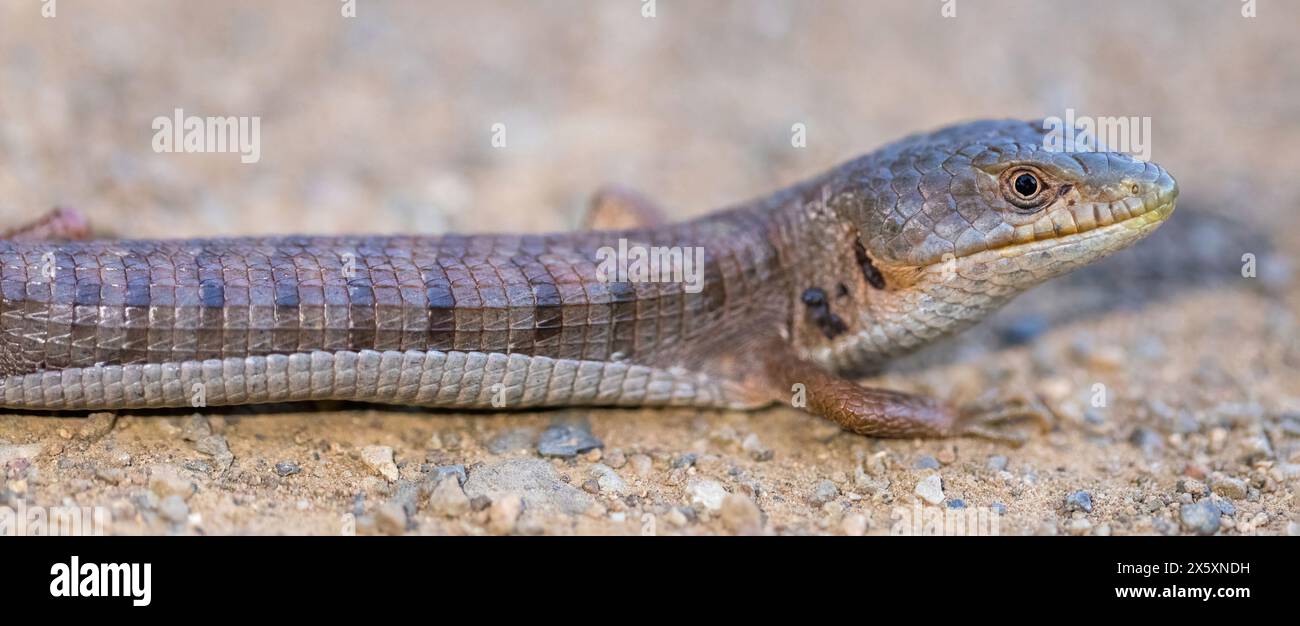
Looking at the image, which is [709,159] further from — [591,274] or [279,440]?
[279,440]

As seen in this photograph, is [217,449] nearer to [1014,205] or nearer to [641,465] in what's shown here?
[641,465]

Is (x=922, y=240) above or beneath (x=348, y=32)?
beneath

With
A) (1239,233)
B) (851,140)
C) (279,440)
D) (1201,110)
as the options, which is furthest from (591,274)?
(1201,110)

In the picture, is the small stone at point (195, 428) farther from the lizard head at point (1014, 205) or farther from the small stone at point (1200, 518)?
→ the small stone at point (1200, 518)

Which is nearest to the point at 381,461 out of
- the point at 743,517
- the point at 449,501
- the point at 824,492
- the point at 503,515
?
the point at 449,501

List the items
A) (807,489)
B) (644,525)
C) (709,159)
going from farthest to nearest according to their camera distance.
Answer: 1. (709,159)
2. (807,489)
3. (644,525)

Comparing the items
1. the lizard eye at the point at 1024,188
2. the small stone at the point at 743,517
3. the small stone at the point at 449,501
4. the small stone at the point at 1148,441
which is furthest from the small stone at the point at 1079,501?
the small stone at the point at 449,501
